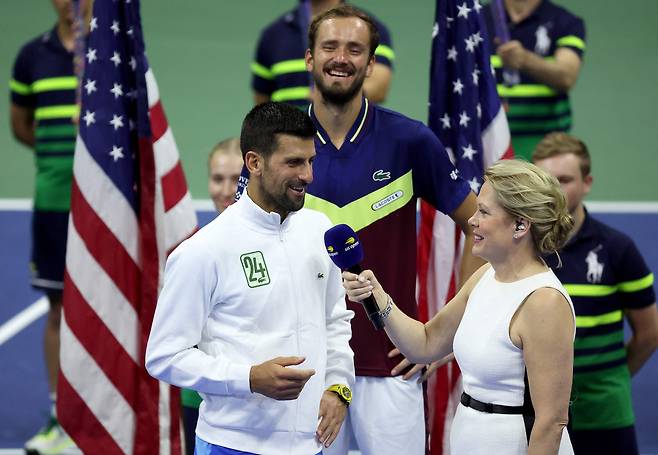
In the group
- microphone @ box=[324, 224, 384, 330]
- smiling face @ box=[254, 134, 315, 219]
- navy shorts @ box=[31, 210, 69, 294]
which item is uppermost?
smiling face @ box=[254, 134, 315, 219]

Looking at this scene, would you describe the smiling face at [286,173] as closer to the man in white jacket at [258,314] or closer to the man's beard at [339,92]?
the man in white jacket at [258,314]

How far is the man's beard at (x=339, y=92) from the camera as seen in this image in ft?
15.9

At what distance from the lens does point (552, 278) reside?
13.6 feet

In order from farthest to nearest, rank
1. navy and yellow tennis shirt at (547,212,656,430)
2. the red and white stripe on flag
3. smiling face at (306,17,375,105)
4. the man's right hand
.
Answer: navy and yellow tennis shirt at (547,212,656,430), the red and white stripe on flag, smiling face at (306,17,375,105), the man's right hand

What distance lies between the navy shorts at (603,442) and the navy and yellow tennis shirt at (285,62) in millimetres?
2868

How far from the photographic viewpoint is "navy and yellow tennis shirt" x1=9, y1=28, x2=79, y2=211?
25.6 feet

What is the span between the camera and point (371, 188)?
191 inches

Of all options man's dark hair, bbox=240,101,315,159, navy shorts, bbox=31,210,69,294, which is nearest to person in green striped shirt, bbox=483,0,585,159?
navy shorts, bbox=31,210,69,294

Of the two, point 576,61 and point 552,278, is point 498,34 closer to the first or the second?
point 576,61

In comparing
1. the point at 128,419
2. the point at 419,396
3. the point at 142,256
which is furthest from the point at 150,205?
the point at 419,396

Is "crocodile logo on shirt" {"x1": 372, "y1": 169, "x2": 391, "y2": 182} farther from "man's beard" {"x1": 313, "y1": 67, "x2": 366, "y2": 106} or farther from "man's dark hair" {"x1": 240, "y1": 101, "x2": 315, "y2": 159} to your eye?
"man's dark hair" {"x1": 240, "y1": 101, "x2": 315, "y2": 159}

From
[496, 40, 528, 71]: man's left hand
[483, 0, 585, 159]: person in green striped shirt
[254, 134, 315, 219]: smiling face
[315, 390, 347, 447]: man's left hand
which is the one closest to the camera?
[254, 134, 315, 219]: smiling face

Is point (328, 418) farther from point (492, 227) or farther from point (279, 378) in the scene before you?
point (492, 227)

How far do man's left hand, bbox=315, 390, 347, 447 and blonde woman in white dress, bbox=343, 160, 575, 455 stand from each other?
15.5 inches
